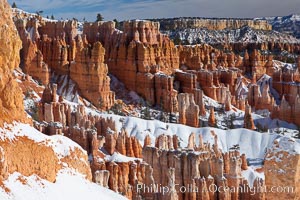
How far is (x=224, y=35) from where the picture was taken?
14475 cm

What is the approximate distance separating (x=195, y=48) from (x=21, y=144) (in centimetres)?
6133

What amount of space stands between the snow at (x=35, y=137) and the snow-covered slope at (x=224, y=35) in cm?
10882

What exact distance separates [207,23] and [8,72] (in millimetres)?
156141

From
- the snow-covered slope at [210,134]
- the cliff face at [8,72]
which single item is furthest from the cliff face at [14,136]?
the snow-covered slope at [210,134]

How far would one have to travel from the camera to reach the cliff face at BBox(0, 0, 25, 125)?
61.6 ft

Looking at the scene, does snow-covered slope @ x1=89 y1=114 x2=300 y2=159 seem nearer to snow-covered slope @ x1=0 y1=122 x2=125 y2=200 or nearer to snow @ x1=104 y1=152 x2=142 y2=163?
snow @ x1=104 y1=152 x2=142 y2=163

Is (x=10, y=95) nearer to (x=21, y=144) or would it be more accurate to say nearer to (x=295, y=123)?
(x=21, y=144)

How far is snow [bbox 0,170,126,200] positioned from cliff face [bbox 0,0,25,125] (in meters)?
2.42

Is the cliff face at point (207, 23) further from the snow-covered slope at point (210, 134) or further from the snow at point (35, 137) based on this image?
the snow at point (35, 137)

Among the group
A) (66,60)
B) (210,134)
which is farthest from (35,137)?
(66,60)

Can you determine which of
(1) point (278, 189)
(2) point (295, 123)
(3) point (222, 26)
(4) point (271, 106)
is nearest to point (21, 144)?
(1) point (278, 189)

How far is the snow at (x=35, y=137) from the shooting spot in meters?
18.1

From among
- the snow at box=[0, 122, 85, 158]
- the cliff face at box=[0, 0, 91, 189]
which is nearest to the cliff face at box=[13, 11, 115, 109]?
the snow at box=[0, 122, 85, 158]

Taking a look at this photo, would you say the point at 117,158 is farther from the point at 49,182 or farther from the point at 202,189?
the point at 49,182
